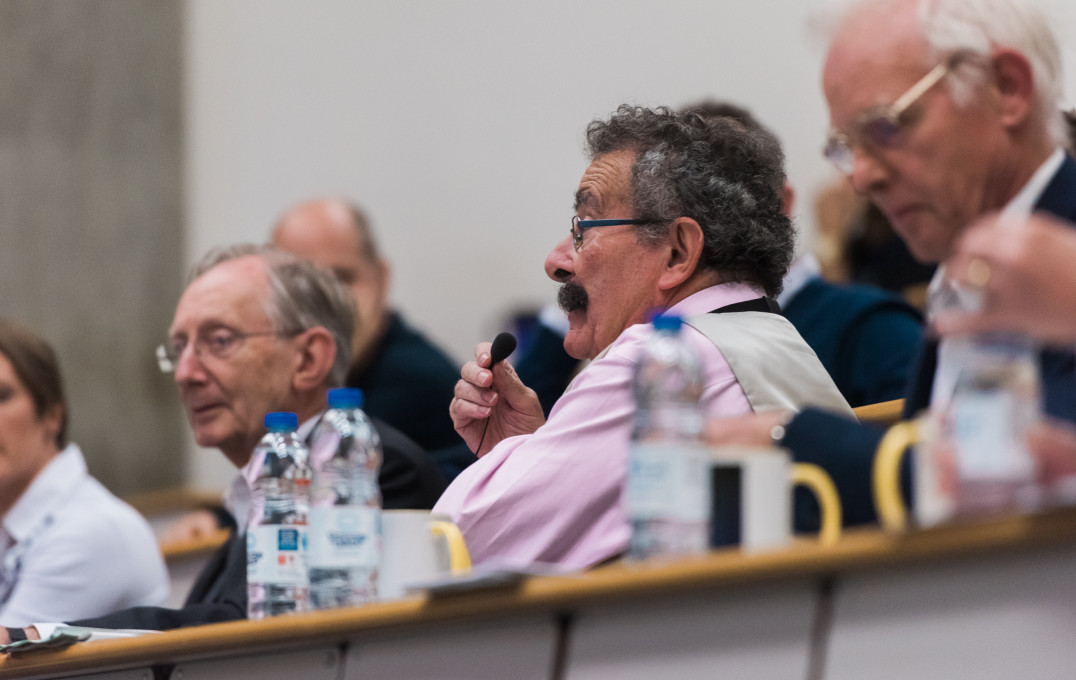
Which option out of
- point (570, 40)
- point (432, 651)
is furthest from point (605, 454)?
point (570, 40)

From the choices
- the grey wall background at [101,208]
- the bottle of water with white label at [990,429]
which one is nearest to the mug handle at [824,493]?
the bottle of water with white label at [990,429]

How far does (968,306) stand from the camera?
1316 millimetres

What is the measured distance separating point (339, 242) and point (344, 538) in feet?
9.61

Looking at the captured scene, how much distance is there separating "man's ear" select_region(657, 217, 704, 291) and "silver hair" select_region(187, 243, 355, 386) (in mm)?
947

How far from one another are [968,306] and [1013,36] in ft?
1.37

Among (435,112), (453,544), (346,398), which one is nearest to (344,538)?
(453,544)

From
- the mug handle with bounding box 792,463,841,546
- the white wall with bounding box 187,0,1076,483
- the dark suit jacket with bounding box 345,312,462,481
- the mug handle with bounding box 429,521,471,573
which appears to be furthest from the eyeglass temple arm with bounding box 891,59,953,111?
the white wall with bounding box 187,0,1076,483

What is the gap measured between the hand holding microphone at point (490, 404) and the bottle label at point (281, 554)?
632 millimetres

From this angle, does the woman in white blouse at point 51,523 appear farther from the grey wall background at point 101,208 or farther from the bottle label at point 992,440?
the grey wall background at point 101,208

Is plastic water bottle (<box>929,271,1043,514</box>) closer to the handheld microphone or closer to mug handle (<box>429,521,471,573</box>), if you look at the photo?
mug handle (<box>429,521,471,573</box>)

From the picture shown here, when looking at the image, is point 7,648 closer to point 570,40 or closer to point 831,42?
point 831,42

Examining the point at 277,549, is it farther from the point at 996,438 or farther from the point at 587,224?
the point at 996,438

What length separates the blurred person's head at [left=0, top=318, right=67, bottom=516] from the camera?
3.14 m

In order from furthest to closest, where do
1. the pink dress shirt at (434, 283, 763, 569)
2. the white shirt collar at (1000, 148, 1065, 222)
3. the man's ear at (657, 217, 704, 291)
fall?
the man's ear at (657, 217, 704, 291)
the pink dress shirt at (434, 283, 763, 569)
the white shirt collar at (1000, 148, 1065, 222)
